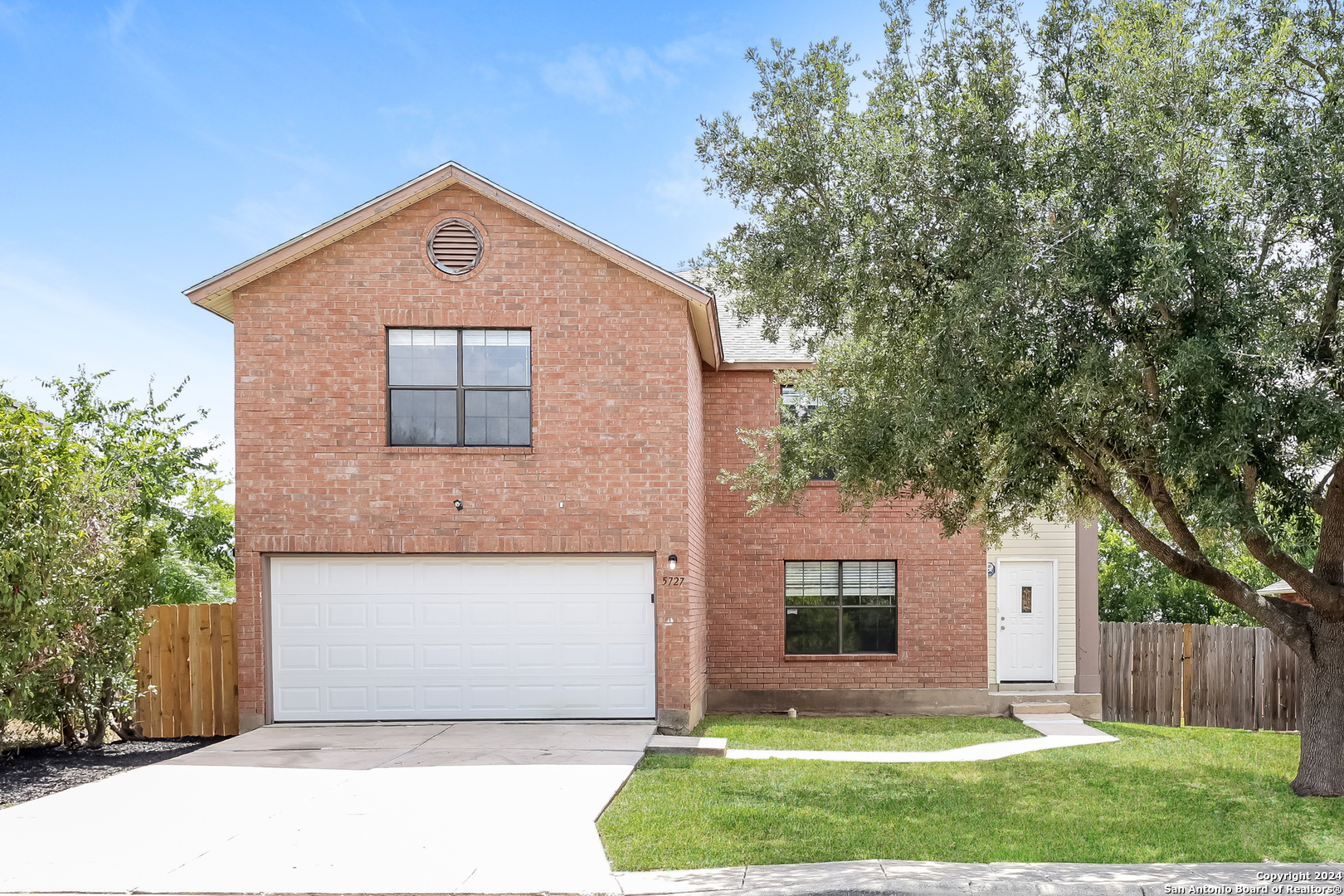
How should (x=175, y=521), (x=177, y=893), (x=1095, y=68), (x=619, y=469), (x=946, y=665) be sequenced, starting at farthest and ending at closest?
1. (x=175, y=521)
2. (x=946, y=665)
3. (x=619, y=469)
4. (x=1095, y=68)
5. (x=177, y=893)

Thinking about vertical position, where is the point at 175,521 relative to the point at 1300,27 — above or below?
below

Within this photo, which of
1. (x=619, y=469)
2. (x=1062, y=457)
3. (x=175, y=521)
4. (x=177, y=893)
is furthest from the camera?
(x=175, y=521)

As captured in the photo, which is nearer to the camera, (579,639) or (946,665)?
(579,639)

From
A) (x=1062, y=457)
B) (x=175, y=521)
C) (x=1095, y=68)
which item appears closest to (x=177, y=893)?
(x=1062, y=457)

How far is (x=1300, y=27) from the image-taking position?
8836mm

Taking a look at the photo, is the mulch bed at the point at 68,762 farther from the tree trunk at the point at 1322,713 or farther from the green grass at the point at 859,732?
the tree trunk at the point at 1322,713

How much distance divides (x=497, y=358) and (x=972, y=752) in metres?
7.77

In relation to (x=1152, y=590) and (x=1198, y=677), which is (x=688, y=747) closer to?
(x=1198, y=677)

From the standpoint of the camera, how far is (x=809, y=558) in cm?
1599

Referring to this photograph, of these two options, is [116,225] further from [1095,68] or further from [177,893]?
[1095,68]

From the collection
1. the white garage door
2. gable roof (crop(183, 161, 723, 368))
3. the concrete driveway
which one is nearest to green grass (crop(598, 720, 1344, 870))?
the concrete driveway

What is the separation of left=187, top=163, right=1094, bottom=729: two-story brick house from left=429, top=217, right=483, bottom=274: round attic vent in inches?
1.0

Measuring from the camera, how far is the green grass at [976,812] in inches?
269

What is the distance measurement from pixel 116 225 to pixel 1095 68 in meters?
15.4
